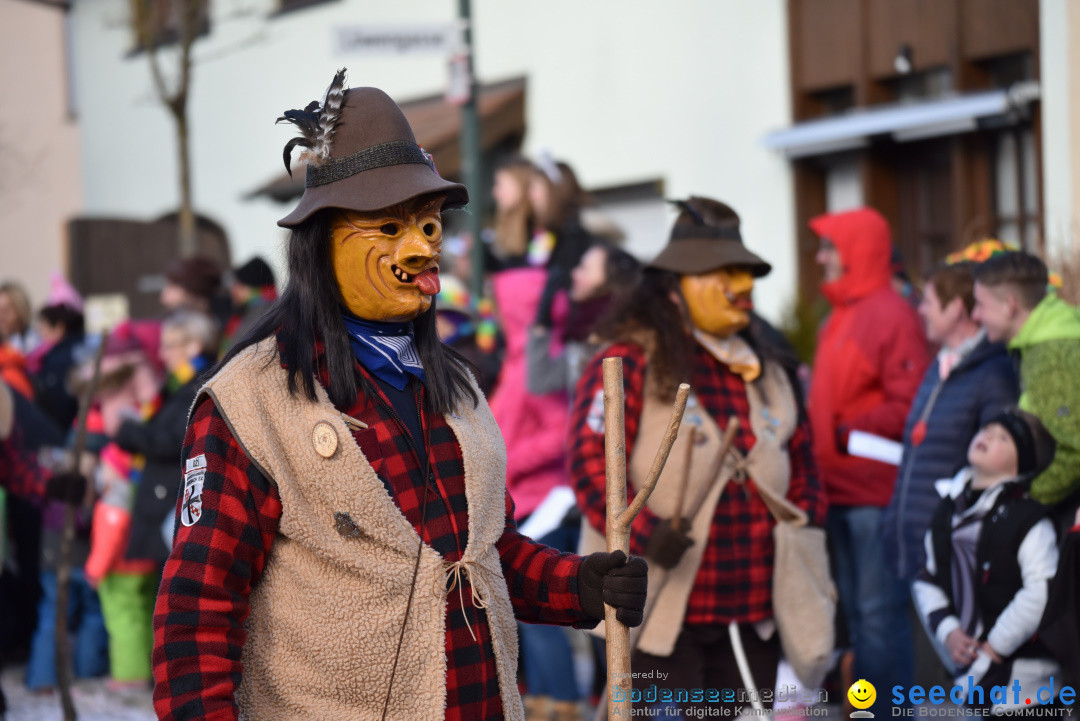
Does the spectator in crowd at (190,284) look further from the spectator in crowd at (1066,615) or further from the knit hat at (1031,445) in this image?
the spectator in crowd at (1066,615)

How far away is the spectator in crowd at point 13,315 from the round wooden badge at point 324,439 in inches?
293

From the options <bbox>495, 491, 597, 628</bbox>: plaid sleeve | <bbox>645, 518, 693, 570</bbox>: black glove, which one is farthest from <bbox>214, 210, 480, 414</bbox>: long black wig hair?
<bbox>645, 518, 693, 570</bbox>: black glove

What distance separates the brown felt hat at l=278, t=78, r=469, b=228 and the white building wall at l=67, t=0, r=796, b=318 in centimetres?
512

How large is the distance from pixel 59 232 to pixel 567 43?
948cm

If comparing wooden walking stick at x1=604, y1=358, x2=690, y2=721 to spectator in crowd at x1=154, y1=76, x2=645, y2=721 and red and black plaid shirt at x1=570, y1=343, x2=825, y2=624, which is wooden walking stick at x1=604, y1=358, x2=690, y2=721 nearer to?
spectator in crowd at x1=154, y1=76, x2=645, y2=721

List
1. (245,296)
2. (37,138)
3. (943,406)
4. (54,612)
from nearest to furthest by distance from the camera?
(943,406), (54,612), (245,296), (37,138)

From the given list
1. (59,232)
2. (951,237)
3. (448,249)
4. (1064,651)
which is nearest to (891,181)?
(951,237)

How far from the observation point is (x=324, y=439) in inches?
88.1

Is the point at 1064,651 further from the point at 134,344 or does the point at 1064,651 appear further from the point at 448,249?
the point at 448,249

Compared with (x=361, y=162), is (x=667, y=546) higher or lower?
lower

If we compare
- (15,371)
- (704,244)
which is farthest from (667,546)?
(15,371)

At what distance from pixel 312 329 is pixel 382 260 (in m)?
0.18

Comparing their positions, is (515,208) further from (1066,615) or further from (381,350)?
(381,350)

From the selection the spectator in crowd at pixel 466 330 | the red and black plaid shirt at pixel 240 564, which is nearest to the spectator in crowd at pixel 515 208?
the spectator in crowd at pixel 466 330
